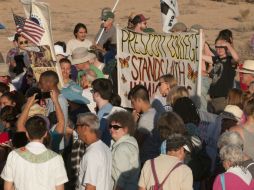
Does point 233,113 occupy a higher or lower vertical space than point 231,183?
higher

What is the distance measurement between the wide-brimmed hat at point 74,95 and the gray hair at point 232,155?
323 cm

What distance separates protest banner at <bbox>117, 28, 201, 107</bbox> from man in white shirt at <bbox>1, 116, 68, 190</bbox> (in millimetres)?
4000

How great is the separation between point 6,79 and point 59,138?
283 cm

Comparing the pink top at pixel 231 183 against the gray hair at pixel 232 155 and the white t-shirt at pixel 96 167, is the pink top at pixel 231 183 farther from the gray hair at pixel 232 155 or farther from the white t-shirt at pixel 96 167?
the white t-shirt at pixel 96 167

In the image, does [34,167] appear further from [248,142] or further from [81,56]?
[81,56]

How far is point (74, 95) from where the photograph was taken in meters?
10.7

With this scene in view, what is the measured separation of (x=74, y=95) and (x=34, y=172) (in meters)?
2.85

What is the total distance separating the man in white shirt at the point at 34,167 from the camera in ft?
26.2

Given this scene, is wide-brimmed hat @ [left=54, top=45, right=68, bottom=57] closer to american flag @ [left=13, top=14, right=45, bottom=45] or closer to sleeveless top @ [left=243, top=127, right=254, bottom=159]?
american flag @ [left=13, top=14, right=45, bottom=45]

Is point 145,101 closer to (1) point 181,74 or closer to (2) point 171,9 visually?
(1) point 181,74

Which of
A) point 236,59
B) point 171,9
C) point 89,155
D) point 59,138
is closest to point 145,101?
point 59,138

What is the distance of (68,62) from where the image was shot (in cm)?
1230

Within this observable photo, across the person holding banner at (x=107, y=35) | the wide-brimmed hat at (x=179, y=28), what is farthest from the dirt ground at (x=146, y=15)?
the wide-brimmed hat at (x=179, y=28)

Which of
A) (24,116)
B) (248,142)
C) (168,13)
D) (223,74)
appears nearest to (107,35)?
(168,13)
